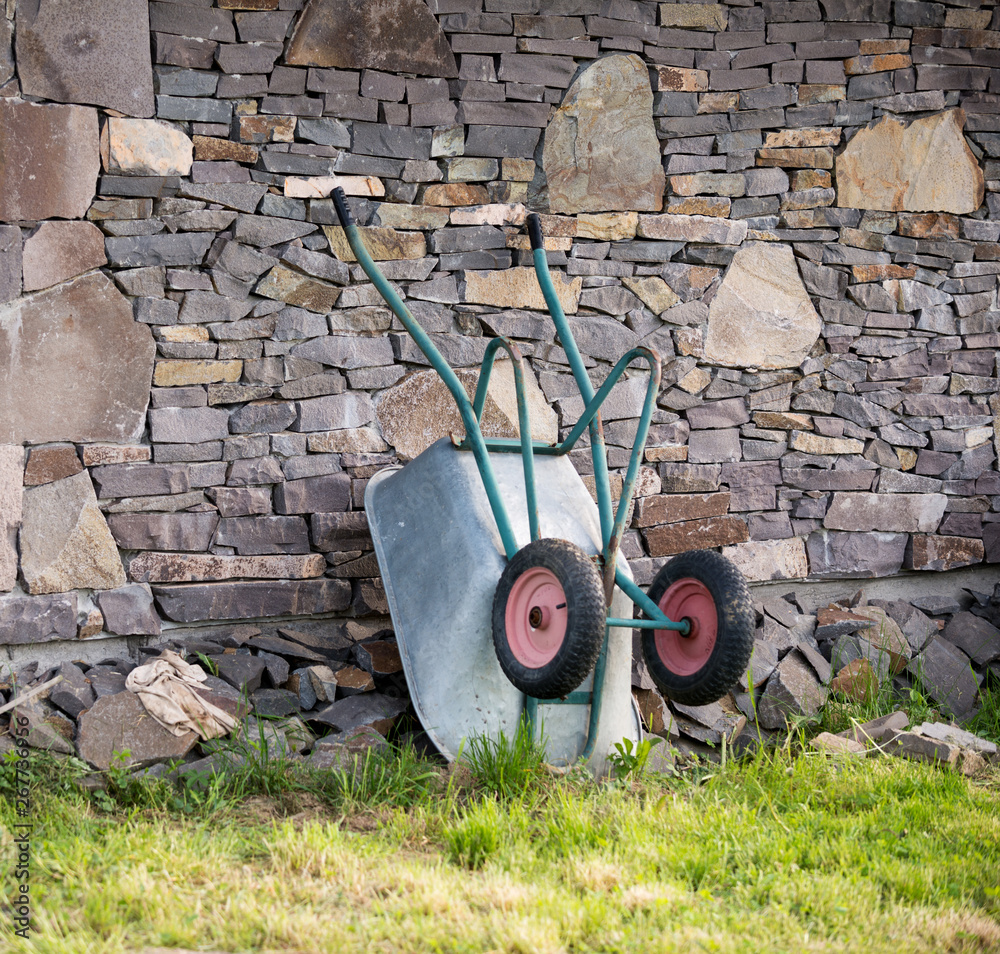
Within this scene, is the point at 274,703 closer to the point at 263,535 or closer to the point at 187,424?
the point at 263,535

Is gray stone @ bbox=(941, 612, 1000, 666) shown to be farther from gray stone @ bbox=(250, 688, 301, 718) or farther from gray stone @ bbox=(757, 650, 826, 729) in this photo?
gray stone @ bbox=(250, 688, 301, 718)

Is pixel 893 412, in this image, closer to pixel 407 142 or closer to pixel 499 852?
pixel 407 142

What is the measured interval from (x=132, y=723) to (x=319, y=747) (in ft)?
1.71

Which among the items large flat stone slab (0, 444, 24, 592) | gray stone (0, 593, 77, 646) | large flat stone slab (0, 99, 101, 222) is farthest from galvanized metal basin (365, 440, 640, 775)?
large flat stone slab (0, 99, 101, 222)

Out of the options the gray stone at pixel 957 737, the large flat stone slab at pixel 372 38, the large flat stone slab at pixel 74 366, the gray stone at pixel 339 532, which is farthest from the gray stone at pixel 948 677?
the large flat stone slab at pixel 74 366

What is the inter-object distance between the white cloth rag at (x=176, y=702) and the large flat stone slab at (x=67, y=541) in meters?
0.45

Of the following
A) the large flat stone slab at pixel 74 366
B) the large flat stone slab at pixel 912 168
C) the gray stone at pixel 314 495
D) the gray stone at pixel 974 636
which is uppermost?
the large flat stone slab at pixel 912 168

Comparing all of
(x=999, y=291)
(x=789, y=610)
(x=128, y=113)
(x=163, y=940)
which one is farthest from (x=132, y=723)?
(x=999, y=291)

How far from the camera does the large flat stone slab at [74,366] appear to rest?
286 cm

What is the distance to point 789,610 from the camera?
3.65 m

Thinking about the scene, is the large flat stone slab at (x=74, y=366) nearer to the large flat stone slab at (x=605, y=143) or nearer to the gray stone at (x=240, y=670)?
the gray stone at (x=240, y=670)

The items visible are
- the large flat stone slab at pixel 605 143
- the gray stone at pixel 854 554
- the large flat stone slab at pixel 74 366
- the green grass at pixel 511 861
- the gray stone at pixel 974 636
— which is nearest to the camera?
the green grass at pixel 511 861

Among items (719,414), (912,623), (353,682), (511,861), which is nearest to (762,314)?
(719,414)

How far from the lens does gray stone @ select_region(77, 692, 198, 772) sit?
2.43 metres
